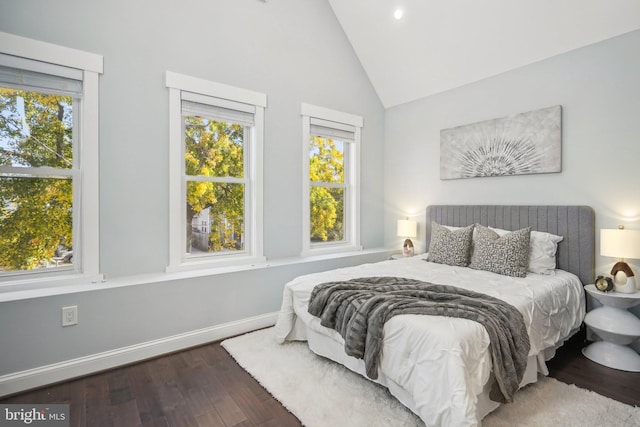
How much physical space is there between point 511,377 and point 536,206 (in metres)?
2.10

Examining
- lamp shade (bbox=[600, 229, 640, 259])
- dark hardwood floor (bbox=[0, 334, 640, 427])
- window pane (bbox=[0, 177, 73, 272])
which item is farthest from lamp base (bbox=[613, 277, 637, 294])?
window pane (bbox=[0, 177, 73, 272])

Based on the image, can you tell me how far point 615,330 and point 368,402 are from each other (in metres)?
2.03

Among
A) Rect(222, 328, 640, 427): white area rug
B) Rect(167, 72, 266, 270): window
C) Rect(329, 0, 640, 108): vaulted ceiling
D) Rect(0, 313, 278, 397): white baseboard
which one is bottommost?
Rect(222, 328, 640, 427): white area rug

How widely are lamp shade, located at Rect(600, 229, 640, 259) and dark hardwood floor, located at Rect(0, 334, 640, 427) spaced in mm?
888

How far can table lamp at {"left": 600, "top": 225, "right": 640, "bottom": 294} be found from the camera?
2.42 metres

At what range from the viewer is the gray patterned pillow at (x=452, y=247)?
321 cm

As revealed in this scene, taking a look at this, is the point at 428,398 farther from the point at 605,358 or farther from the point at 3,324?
the point at 3,324

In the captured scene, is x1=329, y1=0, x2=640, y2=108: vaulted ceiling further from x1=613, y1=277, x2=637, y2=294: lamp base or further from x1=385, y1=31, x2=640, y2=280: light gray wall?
x1=613, y1=277, x2=637, y2=294: lamp base

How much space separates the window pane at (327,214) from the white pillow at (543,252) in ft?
7.38

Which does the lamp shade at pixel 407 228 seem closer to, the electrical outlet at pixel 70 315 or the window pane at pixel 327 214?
the window pane at pixel 327 214

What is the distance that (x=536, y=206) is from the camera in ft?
10.6

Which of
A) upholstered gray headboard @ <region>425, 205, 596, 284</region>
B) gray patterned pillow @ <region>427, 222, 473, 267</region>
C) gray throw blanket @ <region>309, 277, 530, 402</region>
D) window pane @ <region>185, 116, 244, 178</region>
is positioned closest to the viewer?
gray throw blanket @ <region>309, 277, 530, 402</region>

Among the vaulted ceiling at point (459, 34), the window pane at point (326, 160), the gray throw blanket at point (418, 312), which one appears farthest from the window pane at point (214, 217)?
the vaulted ceiling at point (459, 34)

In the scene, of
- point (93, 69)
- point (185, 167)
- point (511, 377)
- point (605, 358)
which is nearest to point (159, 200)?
point (185, 167)
